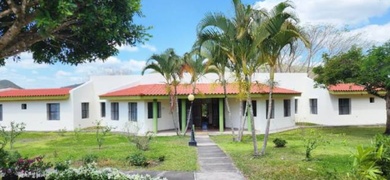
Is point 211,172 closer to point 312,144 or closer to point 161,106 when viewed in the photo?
point 312,144

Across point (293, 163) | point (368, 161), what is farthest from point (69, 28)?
point (293, 163)

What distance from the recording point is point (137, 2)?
577 centimetres

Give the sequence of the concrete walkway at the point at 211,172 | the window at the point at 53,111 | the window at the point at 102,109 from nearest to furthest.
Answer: the concrete walkway at the point at 211,172
the window at the point at 53,111
the window at the point at 102,109

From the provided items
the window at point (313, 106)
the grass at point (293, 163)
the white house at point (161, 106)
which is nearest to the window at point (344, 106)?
the white house at point (161, 106)

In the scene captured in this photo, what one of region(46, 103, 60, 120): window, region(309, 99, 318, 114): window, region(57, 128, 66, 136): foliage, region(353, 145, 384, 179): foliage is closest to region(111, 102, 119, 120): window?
region(57, 128, 66, 136): foliage

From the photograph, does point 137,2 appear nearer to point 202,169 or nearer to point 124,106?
point 202,169

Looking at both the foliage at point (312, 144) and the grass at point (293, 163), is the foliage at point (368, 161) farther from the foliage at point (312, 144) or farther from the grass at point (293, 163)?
the foliage at point (312, 144)

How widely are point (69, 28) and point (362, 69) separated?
50.5 feet

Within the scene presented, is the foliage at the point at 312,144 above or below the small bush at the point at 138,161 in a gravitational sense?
above

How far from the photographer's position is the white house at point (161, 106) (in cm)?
2336

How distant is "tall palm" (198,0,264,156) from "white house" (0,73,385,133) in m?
9.94

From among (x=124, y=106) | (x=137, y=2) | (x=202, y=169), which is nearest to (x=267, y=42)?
(x=202, y=169)

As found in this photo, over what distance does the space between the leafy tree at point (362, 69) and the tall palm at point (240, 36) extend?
7.79 meters

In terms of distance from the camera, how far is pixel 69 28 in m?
5.80
